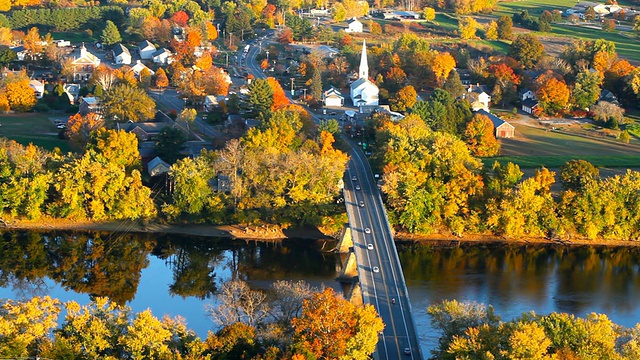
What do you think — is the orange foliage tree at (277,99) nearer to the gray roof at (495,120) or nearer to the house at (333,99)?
the house at (333,99)

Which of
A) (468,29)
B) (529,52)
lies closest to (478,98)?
(529,52)

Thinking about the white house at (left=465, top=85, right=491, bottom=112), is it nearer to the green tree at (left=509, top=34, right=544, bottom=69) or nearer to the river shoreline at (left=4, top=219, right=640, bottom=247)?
the green tree at (left=509, top=34, right=544, bottom=69)

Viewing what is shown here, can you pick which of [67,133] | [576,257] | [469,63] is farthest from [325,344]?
[469,63]

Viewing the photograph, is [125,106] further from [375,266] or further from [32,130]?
[375,266]

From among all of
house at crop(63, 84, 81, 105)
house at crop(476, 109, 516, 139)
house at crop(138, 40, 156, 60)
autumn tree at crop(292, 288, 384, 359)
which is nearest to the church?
house at crop(476, 109, 516, 139)

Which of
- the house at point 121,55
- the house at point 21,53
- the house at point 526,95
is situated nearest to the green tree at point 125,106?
the house at point 121,55

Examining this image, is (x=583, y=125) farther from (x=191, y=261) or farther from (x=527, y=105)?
(x=191, y=261)

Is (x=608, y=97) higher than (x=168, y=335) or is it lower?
lower
